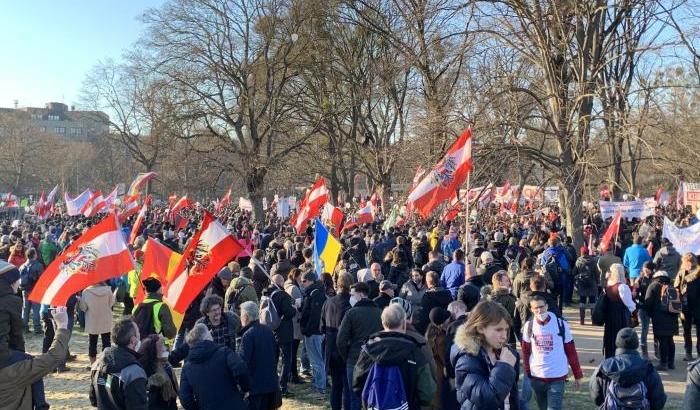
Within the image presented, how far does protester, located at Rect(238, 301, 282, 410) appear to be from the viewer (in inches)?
227

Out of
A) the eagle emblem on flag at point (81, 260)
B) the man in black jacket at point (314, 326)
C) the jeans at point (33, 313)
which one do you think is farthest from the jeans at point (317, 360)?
the jeans at point (33, 313)

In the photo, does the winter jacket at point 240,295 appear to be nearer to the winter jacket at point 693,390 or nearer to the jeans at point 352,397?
the jeans at point 352,397

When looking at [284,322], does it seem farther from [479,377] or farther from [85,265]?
[479,377]

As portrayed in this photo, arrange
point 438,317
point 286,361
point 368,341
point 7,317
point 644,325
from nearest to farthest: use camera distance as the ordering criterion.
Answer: point 7,317 < point 368,341 < point 438,317 < point 286,361 < point 644,325

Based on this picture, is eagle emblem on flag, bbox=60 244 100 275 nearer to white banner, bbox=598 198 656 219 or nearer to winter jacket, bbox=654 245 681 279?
winter jacket, bbox=654 245 681 279

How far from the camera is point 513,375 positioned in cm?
374

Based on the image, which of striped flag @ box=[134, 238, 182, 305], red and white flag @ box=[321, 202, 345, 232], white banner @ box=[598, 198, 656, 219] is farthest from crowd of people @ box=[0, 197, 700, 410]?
red and white flag @ box=[321, 202, 345, 232]

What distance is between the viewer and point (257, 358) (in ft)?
19.0

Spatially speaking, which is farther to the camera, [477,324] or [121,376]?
[121,376]

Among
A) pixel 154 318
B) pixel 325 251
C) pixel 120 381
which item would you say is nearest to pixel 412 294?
pixel 325 251

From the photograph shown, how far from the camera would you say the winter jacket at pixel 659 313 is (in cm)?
848

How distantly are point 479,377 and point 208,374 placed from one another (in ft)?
7.56

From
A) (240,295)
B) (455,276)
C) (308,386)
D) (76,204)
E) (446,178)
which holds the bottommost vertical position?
(308,386)

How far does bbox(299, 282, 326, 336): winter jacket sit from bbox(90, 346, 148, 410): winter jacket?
11.8 ft
